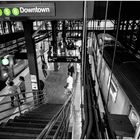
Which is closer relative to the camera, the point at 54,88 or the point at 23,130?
the point at 23,130

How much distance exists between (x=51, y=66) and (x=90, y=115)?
37.2ft

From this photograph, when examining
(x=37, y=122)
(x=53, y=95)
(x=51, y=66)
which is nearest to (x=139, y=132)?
(x=37, y=122)

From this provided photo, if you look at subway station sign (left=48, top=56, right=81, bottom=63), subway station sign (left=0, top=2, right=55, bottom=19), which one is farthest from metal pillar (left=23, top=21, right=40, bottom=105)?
subway station sign (left=0, top=2, right=55, bottom=19)

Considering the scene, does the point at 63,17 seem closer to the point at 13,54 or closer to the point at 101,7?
the point at 101,7

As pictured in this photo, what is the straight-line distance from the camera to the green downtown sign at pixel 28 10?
3.02 meters

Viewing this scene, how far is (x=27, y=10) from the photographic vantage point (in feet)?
10.0

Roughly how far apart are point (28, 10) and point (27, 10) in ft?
0.08

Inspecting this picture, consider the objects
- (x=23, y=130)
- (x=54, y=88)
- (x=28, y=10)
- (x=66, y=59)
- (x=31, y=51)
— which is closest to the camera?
(x=23, y=130)

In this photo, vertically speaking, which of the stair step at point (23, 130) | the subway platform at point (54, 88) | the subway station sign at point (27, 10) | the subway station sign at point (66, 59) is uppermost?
the subway station sign at point (27, 10)

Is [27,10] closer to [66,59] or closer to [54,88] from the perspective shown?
[66,59]

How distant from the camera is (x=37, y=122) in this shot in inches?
132

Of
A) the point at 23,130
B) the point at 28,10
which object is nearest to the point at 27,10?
the point at 28,10

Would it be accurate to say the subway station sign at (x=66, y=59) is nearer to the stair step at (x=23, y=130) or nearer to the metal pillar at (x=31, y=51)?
the metal pillar at (x=31, y=51)

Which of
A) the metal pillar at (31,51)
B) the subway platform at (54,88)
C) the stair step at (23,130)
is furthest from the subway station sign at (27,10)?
the subway platform at (54,88)
